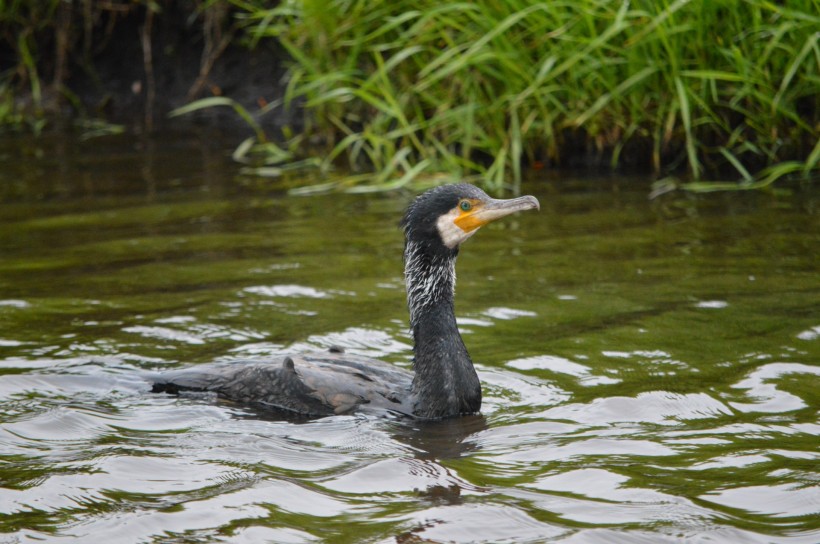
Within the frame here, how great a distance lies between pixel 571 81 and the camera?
8617mm

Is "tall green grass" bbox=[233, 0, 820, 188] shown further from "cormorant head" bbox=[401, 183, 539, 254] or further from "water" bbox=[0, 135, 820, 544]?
"cormorant head" bbox=[401, 183, 539, 254]

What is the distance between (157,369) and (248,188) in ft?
14.0

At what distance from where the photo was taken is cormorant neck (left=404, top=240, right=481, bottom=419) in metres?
5.02

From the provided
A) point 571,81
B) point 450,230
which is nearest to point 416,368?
point 450,230

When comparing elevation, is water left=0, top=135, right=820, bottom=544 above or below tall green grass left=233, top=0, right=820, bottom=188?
below

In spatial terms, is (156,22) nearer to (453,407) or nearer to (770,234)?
(770,234)

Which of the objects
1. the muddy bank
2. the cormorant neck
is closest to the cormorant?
the cormorant neck

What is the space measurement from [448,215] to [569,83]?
381 cm

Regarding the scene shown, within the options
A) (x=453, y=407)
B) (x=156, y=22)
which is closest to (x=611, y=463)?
(x=453, y=407)

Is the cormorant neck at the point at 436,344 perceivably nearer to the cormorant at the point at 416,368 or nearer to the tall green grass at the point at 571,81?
the cormorant at the point at 416,368

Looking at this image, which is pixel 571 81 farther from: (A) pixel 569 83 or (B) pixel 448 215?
(B) pixel 448 215

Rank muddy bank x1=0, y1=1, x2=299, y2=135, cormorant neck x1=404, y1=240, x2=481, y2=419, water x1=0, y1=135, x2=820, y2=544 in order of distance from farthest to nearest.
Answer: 1. muddy bank x1=0, y1=1, x2=299, y2=135
2. cormorant neck x1=404, y1=240, x2=481, y2=419
3. water x1=0, y1=135, x2=820, y2=544

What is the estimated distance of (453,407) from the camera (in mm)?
5016

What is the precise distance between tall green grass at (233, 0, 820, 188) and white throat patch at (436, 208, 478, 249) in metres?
3.27
